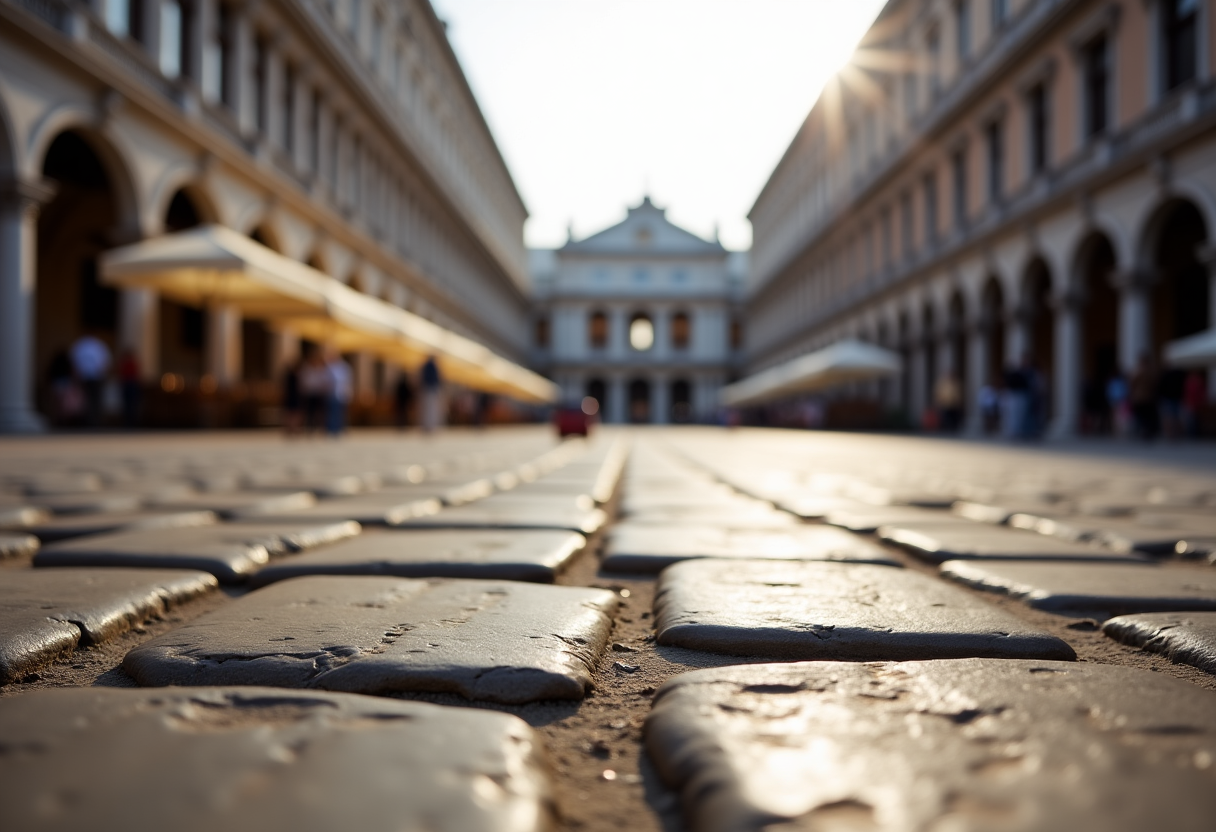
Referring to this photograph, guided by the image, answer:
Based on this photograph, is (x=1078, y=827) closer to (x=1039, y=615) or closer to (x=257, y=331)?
(x=1039, y=615)

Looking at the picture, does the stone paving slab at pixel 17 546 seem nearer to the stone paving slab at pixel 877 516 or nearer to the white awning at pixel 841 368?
the stone paving slab at pixel 877 516

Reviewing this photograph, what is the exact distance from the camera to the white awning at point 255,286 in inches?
473

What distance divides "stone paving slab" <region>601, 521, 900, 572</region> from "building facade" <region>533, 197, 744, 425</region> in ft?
202

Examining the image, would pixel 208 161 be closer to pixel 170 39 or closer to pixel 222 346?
pixel 170 39

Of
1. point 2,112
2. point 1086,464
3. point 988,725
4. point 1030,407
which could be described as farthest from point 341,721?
point 1030,407

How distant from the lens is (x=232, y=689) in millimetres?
822

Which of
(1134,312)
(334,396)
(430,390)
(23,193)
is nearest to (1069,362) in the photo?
(1134,312)

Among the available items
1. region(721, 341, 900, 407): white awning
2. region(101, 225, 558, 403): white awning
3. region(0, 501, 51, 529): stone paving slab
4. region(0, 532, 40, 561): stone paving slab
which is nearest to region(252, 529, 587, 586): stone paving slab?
region(0, 532, 40, 561): stone paving slab

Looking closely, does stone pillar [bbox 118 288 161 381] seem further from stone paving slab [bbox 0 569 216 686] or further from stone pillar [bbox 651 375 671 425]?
stone pillar [bbox 651 375 671 425]

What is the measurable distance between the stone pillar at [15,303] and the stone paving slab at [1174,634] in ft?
44.0

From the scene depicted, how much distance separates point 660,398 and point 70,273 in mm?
47691

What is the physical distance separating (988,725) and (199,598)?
1.29 meters

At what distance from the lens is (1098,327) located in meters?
25.3

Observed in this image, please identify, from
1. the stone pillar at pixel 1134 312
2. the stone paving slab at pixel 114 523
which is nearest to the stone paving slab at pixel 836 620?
the stone paving slab at pixel 114 523
